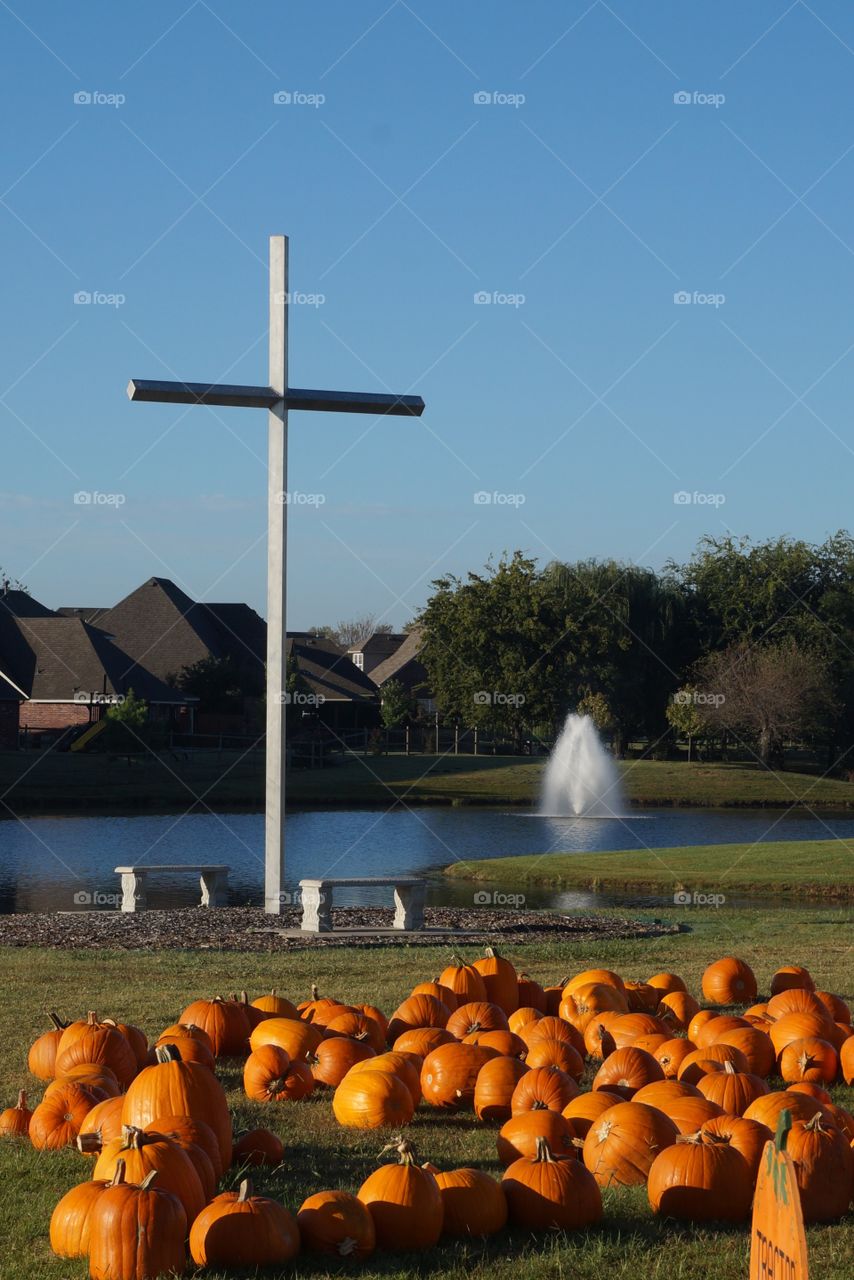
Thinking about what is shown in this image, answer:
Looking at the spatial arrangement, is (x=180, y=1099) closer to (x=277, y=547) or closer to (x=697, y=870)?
(x=277, y=547)

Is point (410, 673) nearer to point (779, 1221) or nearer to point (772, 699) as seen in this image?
point (772, 699)

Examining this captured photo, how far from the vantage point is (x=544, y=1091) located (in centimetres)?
585

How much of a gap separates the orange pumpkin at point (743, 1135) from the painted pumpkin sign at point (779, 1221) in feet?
7.36

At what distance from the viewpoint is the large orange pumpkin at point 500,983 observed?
809 centimetres

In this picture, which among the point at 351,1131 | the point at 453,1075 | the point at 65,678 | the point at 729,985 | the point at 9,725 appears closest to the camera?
the point at 351,1131

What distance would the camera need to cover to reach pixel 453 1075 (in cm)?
644

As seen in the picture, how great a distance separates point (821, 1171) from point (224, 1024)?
3.30 m

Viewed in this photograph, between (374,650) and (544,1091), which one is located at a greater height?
(374,650)

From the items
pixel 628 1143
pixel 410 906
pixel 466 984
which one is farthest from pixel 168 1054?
pixel 410 906

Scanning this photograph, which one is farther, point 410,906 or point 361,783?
point 361,783

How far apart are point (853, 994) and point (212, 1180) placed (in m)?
5.92

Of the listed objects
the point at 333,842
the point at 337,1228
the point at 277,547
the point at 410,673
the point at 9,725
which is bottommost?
the point at 337,1228

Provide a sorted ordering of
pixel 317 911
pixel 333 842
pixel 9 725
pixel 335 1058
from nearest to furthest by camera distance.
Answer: pixel 335 1058, pixel 317 911, pixel 333 842, pixel 9 725

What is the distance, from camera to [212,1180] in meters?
4.77
